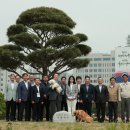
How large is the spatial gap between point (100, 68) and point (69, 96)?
90363 mm

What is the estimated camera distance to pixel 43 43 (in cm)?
2442

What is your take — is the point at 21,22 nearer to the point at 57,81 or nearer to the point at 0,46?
the point at 0,46

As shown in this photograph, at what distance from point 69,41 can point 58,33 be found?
1.28m

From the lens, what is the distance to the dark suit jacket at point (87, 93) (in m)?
12.2

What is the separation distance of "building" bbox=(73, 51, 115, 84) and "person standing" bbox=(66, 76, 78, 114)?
281 ft


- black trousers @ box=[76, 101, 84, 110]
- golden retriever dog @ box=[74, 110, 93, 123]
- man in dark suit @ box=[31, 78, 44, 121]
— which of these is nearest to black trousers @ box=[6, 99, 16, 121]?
man in dark suit @ box=[31, 78, 44, 121]

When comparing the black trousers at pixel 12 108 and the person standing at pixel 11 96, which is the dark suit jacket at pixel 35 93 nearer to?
the person standing at pixel 11 96

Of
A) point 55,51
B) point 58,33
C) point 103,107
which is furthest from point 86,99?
point 58,33

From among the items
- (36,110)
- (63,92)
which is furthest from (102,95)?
(36,110)

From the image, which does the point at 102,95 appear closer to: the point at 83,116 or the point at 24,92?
the point at 83,116

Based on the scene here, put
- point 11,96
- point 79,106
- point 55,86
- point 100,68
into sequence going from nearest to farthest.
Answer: point 55,86, point 11,96, point 79,106, point 100,68

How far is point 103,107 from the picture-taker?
12.3m

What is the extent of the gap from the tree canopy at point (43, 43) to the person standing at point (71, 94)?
10494mm

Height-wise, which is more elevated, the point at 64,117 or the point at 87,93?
the point at 87,93
